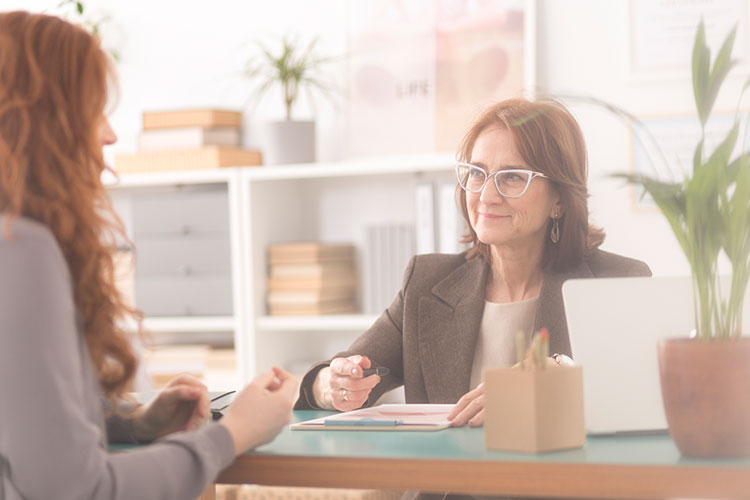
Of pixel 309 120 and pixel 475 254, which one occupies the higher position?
pixel 309 120

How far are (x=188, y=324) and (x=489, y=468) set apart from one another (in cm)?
239

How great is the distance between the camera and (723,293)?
45.9 inches

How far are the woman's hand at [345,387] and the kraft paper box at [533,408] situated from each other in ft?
1.87

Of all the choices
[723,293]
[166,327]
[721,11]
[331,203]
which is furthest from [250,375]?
[723,293]

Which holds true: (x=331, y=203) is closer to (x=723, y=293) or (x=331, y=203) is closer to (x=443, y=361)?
(x=443, y=361)

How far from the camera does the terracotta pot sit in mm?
1108

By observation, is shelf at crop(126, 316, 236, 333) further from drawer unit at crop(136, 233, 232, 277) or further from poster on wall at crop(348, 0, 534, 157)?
poster on wall at crop(348, 0, 534, 157)

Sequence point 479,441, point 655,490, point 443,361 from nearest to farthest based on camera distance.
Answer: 1. point 655,490
2. point 479,441
3. point 443,361

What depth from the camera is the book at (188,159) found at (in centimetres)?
330

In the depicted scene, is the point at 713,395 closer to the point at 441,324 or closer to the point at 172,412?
the point at 172,412

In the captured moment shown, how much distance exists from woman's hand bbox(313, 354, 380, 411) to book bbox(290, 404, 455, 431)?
14 cm

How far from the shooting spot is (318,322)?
321 cm

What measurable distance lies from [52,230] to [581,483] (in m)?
0.66

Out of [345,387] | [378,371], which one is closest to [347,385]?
[345,387]
